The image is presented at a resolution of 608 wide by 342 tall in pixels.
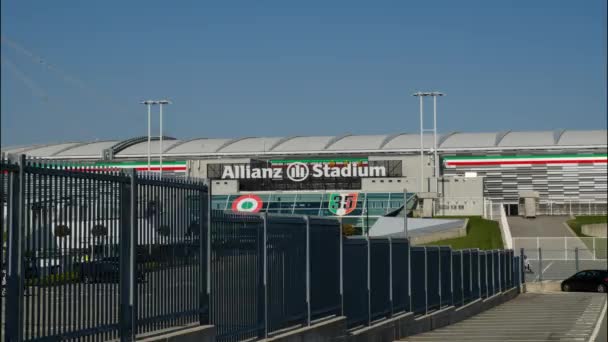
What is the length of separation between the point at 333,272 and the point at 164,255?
682cm

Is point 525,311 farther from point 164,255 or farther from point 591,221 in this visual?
point 591,221

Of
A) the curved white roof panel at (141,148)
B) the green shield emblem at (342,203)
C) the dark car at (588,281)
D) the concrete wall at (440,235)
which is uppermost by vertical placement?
the curved white roof panel at (141,148)

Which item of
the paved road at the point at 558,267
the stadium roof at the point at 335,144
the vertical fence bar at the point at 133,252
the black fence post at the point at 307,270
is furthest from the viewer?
the stadium roof at the point at 335,144

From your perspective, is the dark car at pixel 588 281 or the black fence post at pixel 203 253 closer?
the black fence post at pixel 203 253

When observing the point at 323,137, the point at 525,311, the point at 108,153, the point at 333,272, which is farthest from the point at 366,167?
the point at 333,272

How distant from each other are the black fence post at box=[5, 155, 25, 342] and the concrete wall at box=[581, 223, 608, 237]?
73786 millimetres

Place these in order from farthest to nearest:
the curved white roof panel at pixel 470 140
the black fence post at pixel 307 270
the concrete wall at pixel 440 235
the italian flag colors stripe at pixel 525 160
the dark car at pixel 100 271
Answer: the curved white roof panel at pixel 470 140 → the italian flag colors stripe at pixel 525 160 → the concrete wall at pixel 440 235 → the black fence post at pixel 307 270 → the dark car at pixel 100 271

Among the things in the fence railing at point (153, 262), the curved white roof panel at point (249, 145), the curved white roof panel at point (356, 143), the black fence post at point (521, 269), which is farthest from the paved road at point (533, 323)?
the curved white roof panel at point (249, 145)

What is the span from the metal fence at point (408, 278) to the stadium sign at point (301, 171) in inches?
2288

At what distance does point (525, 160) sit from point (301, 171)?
22696 millimetres

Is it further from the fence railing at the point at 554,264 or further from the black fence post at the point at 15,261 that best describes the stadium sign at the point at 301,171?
the black fence post at the point at 15,261

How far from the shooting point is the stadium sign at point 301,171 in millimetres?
96875

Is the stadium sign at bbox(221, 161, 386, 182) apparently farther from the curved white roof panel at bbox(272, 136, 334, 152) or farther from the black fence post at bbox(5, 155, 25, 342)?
the black fence post at bbox(5, 155, 25, 342)

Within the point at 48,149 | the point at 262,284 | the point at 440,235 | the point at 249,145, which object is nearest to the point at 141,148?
the point at 48,149
